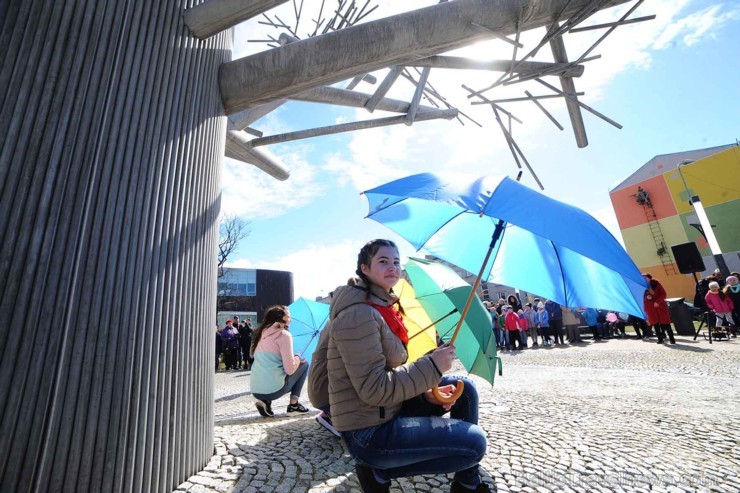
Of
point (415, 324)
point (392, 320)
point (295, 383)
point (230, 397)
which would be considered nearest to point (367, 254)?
point (392, 320)

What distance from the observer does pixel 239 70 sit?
3.06m

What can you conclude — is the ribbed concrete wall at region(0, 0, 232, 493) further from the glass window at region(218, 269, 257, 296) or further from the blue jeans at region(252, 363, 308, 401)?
the glass window at region(218, 269, 257, 296)

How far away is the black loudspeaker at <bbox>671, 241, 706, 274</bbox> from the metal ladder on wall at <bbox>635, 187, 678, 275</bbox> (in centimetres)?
1916

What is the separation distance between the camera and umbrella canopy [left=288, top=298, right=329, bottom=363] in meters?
6.09

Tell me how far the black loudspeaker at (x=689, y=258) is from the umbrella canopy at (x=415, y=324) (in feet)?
47.0

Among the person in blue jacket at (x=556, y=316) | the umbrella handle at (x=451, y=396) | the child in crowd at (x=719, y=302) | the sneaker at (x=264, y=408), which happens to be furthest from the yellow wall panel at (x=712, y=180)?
the umbrella handle at (x=451, y=396)

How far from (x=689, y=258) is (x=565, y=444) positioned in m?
14.7

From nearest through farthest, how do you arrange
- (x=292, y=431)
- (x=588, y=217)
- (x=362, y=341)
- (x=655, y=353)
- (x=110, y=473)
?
(x=362, y=341), (x=110, y=473), (x=588, y=217), (x=292, y=431), (x=655, y=353)

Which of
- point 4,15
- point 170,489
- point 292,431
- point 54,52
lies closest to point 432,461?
point 170,489

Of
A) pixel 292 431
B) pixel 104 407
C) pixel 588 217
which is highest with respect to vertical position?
pixel 588 217

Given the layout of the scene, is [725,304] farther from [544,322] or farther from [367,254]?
[367,254]

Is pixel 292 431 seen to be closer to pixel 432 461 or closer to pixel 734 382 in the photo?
pixel 432 461

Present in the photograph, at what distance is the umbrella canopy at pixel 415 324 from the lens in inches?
124

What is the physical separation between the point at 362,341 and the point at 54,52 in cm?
257
